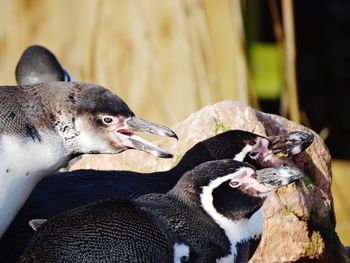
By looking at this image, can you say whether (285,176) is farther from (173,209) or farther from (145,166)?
(145,166)

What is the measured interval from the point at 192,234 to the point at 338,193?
3.32 meters

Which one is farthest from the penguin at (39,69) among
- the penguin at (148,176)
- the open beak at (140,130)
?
the open beak at (140,130)

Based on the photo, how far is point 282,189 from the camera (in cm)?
493

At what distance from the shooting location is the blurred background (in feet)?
23.0

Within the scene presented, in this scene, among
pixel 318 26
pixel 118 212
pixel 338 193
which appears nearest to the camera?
pixel 118 212

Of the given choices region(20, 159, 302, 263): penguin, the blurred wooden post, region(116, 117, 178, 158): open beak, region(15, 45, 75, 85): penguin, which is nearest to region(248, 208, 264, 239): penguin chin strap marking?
region(20, 159, 302, 263): penguin

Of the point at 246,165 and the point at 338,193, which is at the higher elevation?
the point at 246,165

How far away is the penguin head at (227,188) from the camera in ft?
13.3

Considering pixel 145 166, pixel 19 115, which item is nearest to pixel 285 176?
pixel 19 115

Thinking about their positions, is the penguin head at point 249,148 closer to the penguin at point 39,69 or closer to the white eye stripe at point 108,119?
the white eye stripe at point 108,119

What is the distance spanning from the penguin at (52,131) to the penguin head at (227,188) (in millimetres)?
238

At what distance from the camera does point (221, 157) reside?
460 cm

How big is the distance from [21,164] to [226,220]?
639 mm

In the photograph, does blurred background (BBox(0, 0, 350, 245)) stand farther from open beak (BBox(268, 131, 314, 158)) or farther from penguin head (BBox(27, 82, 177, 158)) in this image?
penguin head (BBox(27, 82, 177, 158))
